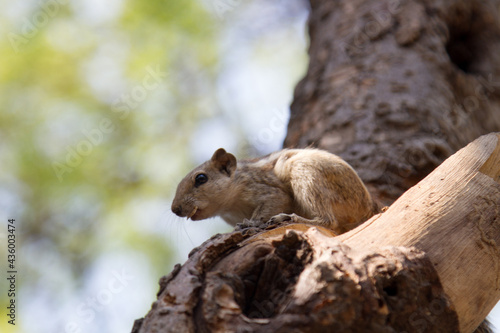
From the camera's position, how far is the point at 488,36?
21.4 ft

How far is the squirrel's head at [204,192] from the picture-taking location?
4.96 metres

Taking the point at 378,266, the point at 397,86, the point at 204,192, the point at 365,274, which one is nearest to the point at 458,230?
the point at 378,266

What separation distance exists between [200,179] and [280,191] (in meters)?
0.82

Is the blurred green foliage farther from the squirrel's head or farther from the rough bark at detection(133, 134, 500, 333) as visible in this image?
the rough bark at detection(133, 134, 500, 333)

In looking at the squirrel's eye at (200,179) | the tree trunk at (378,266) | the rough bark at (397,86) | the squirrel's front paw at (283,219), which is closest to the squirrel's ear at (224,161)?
the squirrel's eye at (200,179)

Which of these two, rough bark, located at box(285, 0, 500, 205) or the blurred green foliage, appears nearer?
rough bark, located at box(285, 0, 500, 205)

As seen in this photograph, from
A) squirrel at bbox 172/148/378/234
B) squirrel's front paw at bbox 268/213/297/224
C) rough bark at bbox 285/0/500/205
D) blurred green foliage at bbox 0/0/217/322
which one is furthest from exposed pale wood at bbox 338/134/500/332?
blurred green foliage at bbox 0/0/217/322

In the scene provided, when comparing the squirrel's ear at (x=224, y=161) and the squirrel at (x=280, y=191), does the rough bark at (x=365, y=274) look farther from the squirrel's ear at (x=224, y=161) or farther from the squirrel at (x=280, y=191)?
the squirrel's ear at (x=224, y=161)

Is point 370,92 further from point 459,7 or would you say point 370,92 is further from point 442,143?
point 459,7

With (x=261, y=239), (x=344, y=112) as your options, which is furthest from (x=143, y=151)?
(x=261, y=239)

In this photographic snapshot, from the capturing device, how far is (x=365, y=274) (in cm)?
268

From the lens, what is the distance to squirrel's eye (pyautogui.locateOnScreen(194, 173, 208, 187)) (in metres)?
5.10

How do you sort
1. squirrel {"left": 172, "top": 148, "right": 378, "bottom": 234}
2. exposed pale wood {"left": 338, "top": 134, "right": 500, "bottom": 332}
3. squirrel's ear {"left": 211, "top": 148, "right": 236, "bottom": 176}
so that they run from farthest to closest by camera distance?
1. squirrel's ear {"left": 211, "top": 148, "right": 236, "bottom": 176}
2. squirrel {"left": 172, "top": 148, "right": 378, "bottom": 234}
3. exposed pale wood {"left": 338, "top": 134, "right": 500, "bottom": 332}

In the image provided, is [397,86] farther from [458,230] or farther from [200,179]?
[458,230]
